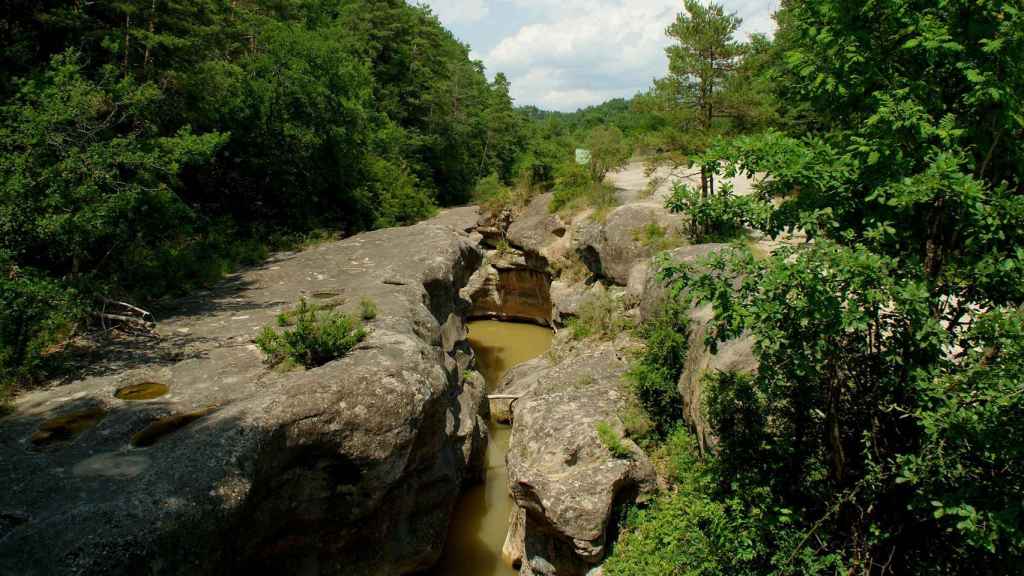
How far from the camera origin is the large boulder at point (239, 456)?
5.18 m

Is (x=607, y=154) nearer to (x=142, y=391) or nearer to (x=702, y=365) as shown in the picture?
(x=702, y=365)

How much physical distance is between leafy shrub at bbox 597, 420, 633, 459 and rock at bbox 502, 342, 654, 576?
3.3 inches

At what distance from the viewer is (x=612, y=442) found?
9.24 m

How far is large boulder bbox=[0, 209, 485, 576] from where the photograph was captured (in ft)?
17.0

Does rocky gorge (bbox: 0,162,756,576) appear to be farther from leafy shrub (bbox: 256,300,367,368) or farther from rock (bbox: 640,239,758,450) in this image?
leafy shrub (bbox: 256,300,367,368)

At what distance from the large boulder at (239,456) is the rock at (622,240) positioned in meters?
7.74

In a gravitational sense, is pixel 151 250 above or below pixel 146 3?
below

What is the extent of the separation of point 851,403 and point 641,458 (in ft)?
13.3

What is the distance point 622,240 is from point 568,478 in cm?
1022

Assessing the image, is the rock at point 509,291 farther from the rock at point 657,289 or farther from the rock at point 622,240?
the rock at point 657,289

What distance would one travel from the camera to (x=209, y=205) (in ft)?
59.8

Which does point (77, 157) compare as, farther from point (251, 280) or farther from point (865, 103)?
point (865, 103)

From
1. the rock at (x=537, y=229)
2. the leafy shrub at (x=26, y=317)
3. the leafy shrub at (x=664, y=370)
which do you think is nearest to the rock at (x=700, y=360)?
the leafy shrub at (x=664, y=370)

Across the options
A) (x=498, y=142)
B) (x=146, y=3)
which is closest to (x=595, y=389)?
(x=146, y=3)
